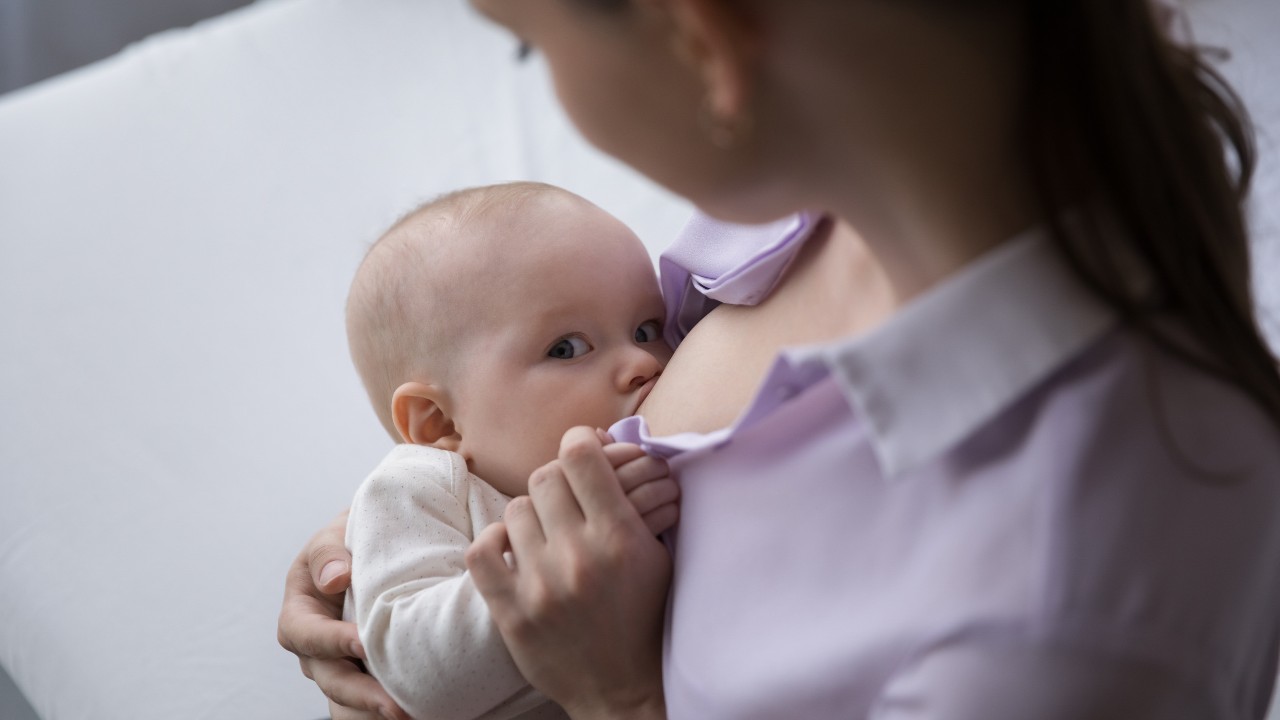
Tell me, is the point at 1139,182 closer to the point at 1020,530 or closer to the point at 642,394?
the point at 1020,530

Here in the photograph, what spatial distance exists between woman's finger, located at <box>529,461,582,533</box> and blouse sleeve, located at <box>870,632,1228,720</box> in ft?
0.97

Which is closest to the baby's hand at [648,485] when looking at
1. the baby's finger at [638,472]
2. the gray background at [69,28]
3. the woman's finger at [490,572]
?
the baby's finger at [638,472]

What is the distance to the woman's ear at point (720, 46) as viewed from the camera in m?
0.58

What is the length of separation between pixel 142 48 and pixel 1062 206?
191cm

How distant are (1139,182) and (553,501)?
0.45 metres

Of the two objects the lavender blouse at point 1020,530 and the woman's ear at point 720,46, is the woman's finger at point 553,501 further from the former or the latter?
the woman's ear at point 720,46

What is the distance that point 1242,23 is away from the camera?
5.62ft

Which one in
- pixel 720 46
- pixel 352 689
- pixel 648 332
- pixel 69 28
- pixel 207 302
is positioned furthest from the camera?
pixel 69 28

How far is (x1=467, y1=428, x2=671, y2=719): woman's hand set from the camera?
816 mm

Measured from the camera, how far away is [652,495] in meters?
0.83

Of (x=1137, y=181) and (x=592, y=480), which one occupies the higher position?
(x=1137, y=181)

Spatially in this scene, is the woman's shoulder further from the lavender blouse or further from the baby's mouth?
the baby's mouth

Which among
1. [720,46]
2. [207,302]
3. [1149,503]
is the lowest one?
[207,302]

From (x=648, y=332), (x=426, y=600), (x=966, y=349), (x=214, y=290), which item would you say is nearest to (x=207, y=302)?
(x=214, y=290)
